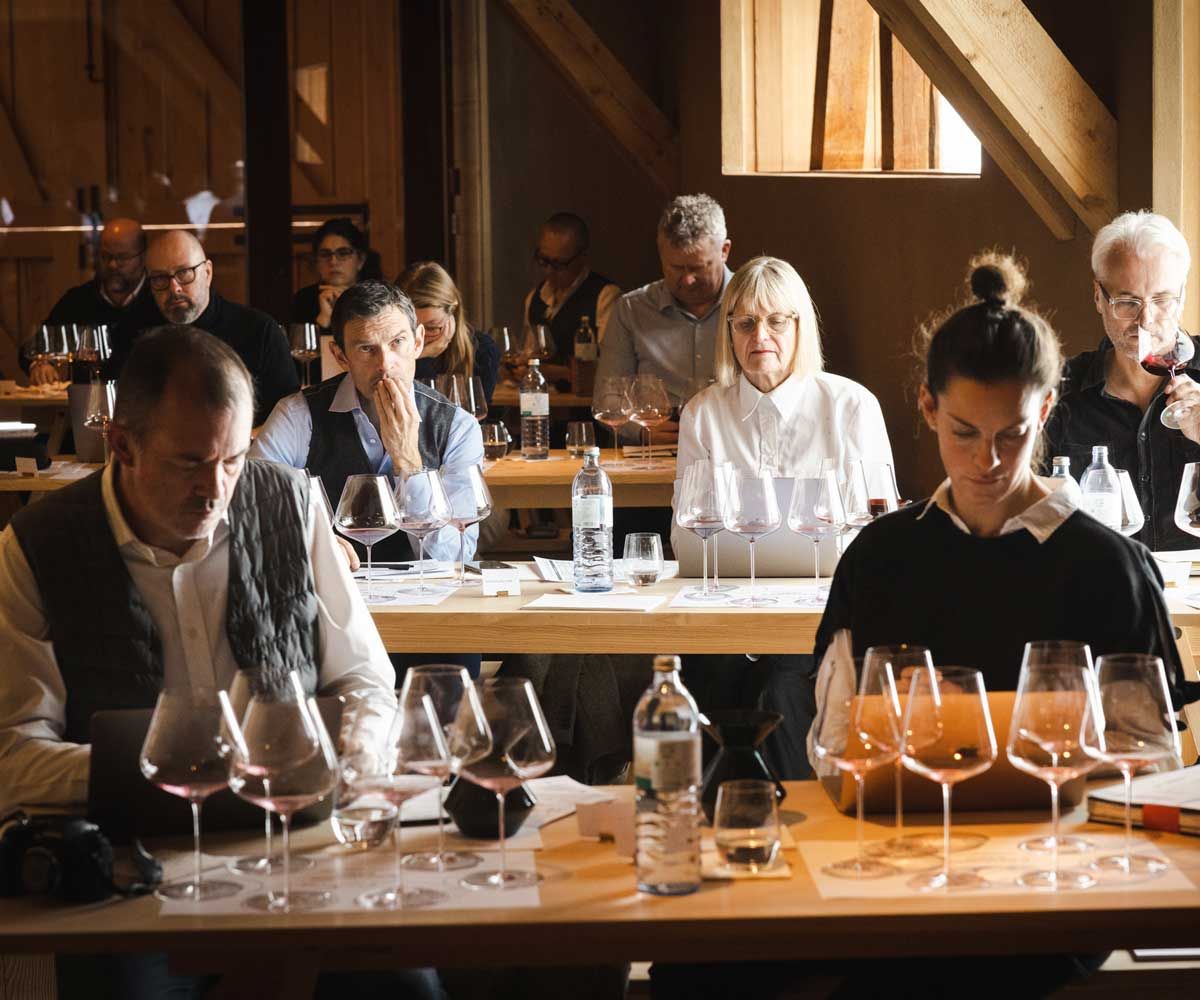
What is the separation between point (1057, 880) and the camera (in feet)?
5.43

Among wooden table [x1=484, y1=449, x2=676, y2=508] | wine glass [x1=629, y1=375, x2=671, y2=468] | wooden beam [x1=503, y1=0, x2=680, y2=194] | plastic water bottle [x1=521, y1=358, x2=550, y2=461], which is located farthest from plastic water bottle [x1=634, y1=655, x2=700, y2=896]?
wooden beam [x1=503, y1=0, x2=680, y2=194]

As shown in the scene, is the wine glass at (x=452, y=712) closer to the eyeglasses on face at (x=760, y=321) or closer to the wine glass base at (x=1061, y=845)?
the wine glass base at (x=1061, y=845)

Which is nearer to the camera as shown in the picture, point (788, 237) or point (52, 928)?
point (52, 928)

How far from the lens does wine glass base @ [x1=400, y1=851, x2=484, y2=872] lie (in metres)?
1.74

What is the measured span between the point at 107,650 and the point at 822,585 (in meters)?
1.60

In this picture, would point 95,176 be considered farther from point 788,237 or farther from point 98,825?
point 98,825

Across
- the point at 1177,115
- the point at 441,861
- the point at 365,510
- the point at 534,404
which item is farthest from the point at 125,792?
the point at 534,404

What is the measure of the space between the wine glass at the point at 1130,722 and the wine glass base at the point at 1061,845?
4 cm

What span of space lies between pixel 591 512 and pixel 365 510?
0.48 meters

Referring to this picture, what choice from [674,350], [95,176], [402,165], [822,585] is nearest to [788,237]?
[674,350]

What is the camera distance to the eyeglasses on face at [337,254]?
24.7 feet

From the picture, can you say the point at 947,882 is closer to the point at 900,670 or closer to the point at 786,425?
the point at 900,670

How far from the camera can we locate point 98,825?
1.81m

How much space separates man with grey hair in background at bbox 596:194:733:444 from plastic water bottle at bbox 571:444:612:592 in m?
2.27
